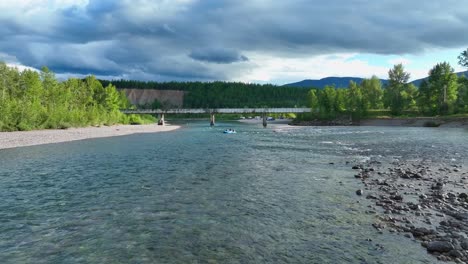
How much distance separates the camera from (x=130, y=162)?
3525 cm

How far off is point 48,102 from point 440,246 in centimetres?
12326

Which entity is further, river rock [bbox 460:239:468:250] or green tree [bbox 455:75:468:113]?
green tree [bbox 455:75:468:113]

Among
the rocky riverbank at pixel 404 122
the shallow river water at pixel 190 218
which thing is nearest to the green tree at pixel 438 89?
the rocky riverbank at pixel 404 122

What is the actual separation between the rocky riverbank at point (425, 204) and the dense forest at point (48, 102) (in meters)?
76.1

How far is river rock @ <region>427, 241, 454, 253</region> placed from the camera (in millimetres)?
11586

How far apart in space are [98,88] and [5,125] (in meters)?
90.9

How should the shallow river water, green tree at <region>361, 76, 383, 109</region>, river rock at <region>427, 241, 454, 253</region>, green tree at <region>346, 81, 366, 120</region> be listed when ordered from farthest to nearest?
green tree at <region>361, 76, 383, 109</region> → green tree at <region>346, 81, 366, 120</region> → the shallow river water → river rock at <region>427, 241, 454, 253</region>

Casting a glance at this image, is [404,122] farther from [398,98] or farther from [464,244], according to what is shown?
[464,244]

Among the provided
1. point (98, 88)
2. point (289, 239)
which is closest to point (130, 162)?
point (289, 239)

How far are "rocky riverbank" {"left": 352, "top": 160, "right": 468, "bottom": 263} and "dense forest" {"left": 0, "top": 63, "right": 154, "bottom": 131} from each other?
250 feet

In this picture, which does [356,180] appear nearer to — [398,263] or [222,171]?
[222,171]

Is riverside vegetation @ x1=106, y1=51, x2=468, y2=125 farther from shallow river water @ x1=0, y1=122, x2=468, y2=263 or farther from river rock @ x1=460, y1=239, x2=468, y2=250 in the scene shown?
river rock @ x1=460, y1=239, x2=468, y2=250

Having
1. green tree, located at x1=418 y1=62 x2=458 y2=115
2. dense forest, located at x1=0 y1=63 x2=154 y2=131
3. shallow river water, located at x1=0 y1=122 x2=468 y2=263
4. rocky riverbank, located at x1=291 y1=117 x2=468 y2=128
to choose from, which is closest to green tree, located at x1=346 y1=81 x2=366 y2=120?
rocky riverbank, located at x1=291 y1=117 x2=468 y2=128

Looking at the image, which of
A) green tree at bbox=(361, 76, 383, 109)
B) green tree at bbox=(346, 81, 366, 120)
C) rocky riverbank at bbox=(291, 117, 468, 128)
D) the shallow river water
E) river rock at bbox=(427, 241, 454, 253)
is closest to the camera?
river rock at bbox=(427, 241, 454, 253)
